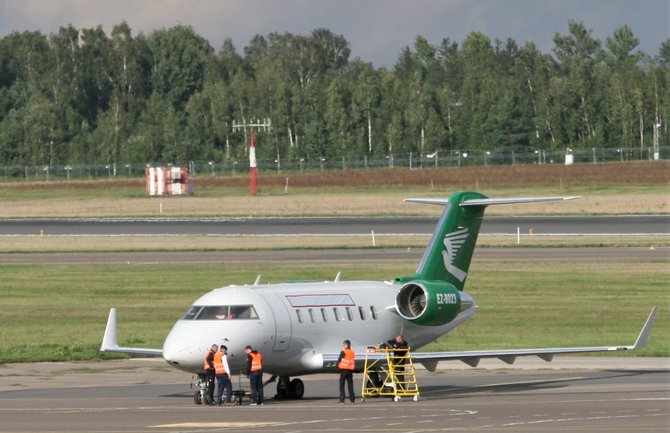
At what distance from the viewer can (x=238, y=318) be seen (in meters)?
33.5

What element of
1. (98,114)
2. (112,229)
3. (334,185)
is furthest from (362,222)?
(98,114)

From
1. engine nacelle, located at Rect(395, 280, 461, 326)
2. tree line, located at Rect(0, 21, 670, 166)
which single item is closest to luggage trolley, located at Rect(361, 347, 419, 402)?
engine nacelle, located at Rect(395, 280, 461, 326)

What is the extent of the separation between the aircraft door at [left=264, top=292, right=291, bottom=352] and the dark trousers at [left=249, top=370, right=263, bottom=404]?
1120mm

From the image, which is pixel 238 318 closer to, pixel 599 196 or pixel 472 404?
pixel 472 404

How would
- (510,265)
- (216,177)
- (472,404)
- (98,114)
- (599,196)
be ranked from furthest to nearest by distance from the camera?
(98,114) → (216,177) → (599,196) → (510,265) → (472,404)

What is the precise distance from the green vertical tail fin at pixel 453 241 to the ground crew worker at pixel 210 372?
8.09 m

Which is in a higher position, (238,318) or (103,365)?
(238,318)

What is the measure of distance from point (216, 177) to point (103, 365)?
11208 cm

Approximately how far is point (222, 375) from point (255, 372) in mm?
881

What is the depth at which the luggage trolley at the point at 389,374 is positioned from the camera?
34.4m

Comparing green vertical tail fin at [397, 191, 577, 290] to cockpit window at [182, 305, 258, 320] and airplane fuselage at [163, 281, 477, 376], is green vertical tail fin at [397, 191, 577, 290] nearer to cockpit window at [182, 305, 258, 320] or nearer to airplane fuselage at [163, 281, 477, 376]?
airplane fuselage at [163, 281, 477, 376]

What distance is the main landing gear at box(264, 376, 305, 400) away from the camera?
116 feet

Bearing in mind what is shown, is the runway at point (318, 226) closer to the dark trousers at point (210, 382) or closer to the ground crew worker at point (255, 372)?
the ground crew worker at point (255, 372)

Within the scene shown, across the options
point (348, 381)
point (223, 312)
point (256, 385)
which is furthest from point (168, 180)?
point (256, 385)
